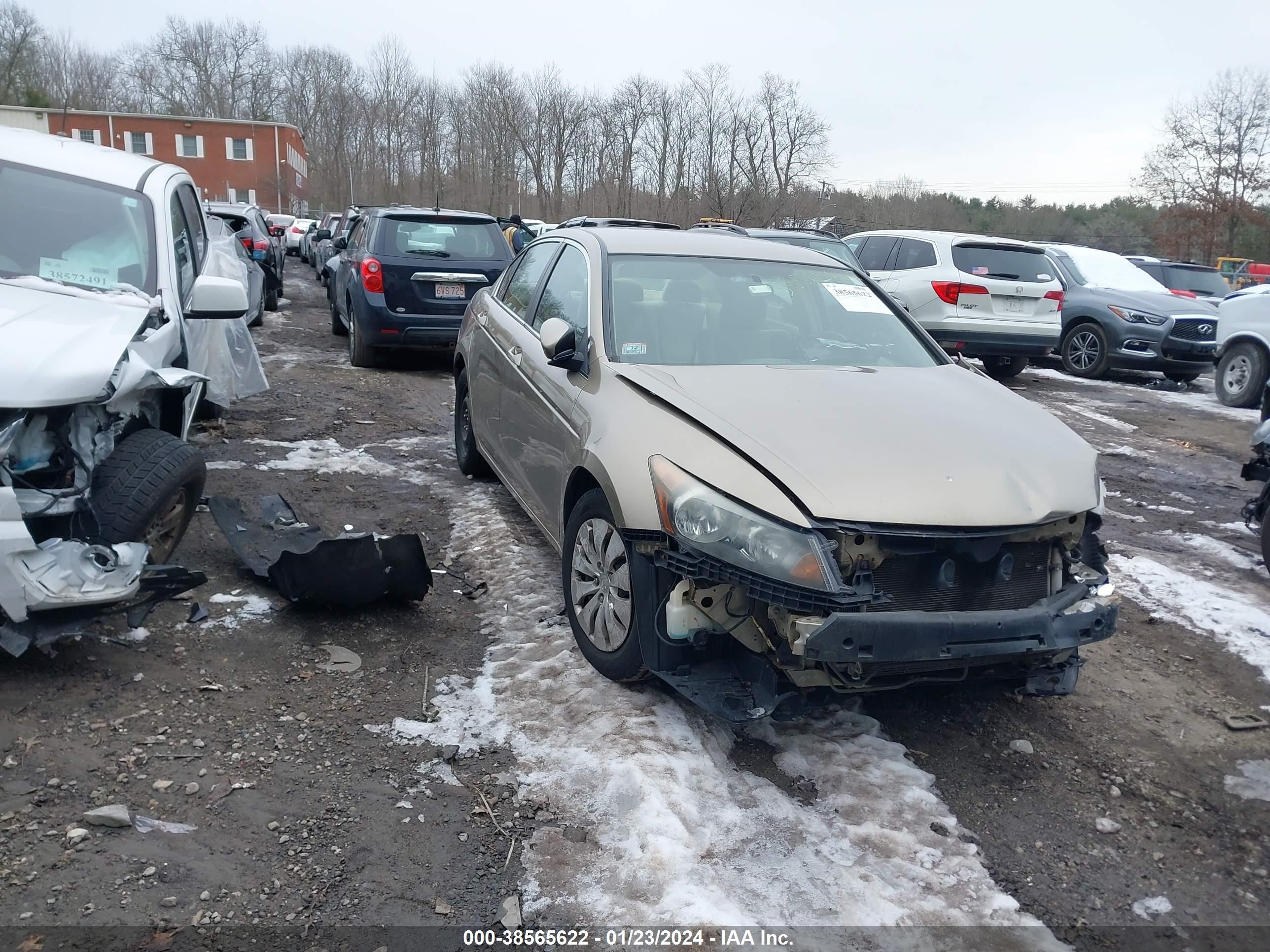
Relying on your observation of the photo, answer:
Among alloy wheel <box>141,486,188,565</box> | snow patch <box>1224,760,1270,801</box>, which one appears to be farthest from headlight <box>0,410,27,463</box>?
→ snow patch <box>1224,760,1270,801</box>

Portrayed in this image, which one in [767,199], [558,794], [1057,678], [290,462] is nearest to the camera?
[558,794]

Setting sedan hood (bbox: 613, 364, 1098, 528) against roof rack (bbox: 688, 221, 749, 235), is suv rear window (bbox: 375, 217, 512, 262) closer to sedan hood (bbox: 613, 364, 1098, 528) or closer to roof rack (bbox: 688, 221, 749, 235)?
roof rack (bbox: 688, 221, 749, 235)

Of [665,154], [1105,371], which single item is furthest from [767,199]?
[1105,371]

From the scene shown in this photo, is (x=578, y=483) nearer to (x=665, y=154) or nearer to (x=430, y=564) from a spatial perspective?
(x=430, y=564)

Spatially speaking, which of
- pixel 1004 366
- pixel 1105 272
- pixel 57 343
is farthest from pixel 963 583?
pixel 1105 272

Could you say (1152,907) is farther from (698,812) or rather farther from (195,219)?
(195,219)

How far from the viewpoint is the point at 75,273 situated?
4.50m

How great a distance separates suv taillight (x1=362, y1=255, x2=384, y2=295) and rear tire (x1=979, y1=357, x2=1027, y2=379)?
7.86m

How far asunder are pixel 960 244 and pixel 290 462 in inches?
356

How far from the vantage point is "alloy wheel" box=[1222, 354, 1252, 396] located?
11445mm

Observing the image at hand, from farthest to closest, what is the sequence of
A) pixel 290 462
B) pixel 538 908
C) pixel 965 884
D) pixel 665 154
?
pixel 665 154 → pixel 290 462 → pixel 965 884 → pixel 538 908

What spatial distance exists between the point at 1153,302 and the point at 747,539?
41.7 feet

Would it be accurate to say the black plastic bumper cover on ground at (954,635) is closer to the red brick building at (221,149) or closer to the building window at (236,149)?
the red brick building at (221,149)

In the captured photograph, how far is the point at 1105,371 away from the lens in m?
14.0
